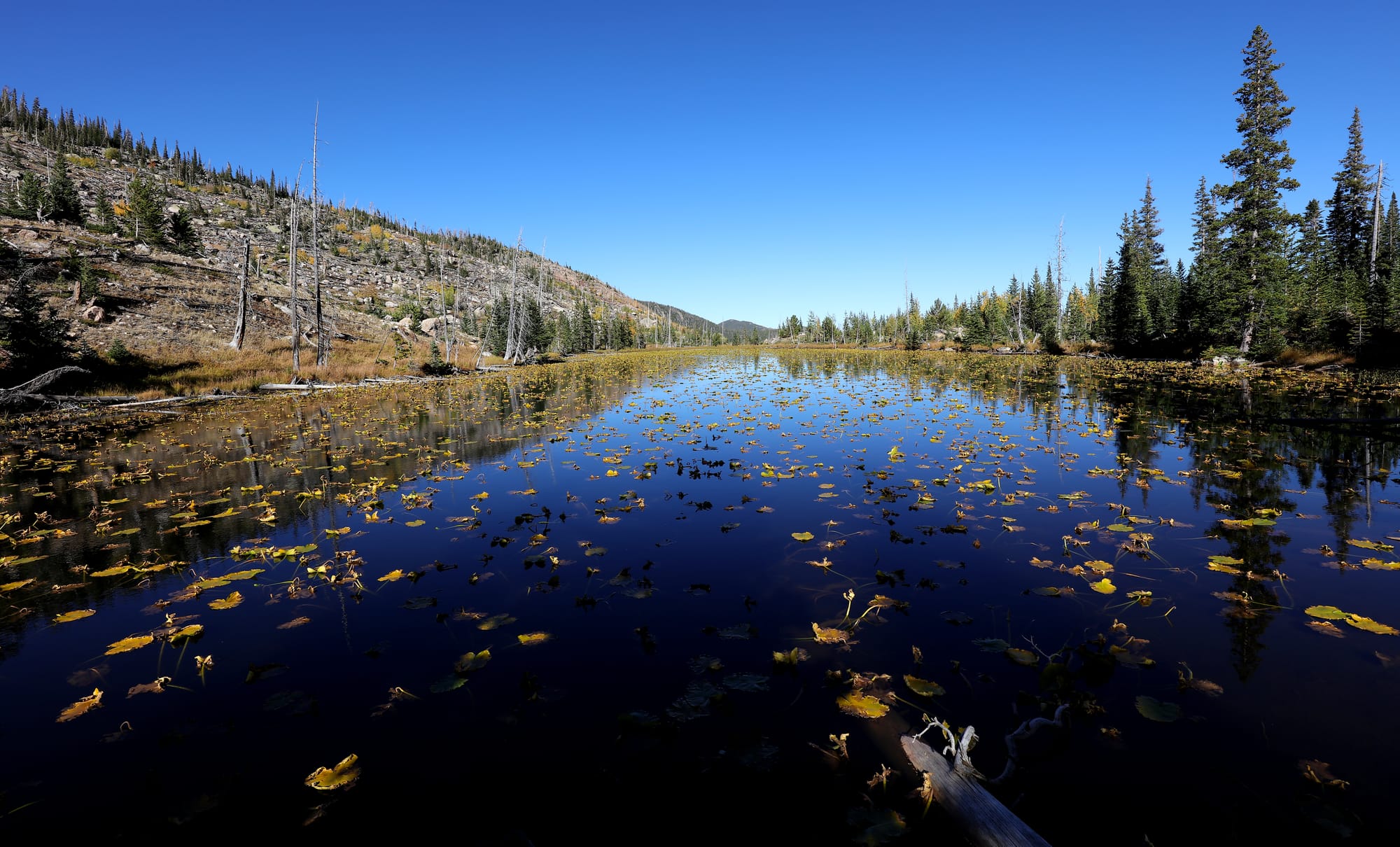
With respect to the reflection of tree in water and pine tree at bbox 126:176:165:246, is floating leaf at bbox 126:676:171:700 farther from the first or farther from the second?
pine tree at bbox 126:176:165:246

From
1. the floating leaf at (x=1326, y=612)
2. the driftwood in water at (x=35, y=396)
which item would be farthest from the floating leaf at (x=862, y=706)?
the driftwood in water at (x=35, y=396)

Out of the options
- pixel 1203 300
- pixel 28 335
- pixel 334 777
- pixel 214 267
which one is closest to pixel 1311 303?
pixel 1203 300

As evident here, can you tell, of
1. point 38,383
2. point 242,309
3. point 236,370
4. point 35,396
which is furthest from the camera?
point 242,309

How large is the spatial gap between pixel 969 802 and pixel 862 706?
3.12 ft

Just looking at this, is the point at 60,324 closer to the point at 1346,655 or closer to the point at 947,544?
the point at 947,544

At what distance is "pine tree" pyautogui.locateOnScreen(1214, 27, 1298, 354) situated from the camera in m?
29.2

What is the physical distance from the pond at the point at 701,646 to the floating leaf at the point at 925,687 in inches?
1.7

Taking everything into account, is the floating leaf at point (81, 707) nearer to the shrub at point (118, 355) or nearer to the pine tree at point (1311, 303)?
the shrub at point (118, 355)

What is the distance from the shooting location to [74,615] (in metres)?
4.94

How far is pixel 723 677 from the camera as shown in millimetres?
3826

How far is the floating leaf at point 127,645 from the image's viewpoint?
4316 mm

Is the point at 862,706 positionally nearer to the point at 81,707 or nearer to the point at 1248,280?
the point at 81,707

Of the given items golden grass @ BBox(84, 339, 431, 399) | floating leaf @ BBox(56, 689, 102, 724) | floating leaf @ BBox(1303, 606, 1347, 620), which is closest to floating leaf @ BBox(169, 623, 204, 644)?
floating leaf @ BBox(56, 689, 102, 724)

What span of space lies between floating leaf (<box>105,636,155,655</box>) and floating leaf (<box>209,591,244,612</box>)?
54 cm
